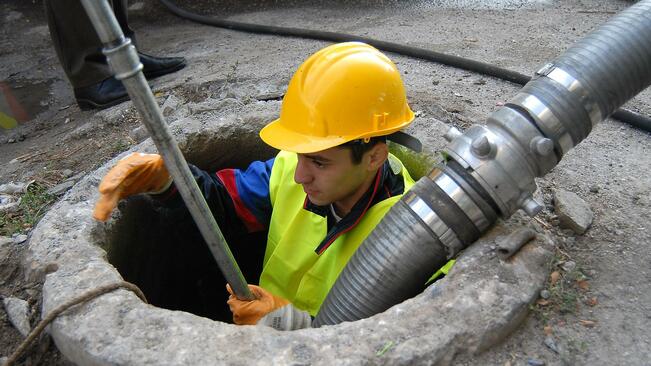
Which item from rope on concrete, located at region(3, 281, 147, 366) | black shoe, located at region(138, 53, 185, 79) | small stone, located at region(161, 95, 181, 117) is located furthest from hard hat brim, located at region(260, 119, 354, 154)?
black shoe, located at region(138, 53, 185, 79)

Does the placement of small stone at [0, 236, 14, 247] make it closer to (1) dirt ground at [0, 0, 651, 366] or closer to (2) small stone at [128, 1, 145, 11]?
(1) dirt ground at [0, 0, 651, 366]

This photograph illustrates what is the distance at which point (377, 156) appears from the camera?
6.71ft

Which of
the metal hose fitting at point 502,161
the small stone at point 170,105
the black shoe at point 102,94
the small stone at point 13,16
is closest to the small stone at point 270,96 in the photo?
the small stone at point 170,105

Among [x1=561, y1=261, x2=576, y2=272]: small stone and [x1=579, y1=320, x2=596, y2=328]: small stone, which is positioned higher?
[x1=561, y1=261, x2=576, y2=272]: small stone

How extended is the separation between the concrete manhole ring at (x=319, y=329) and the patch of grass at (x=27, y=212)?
0.60m

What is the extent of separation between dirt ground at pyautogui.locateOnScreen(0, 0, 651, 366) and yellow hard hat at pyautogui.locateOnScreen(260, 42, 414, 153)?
1.51 feet

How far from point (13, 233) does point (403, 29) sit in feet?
11.5

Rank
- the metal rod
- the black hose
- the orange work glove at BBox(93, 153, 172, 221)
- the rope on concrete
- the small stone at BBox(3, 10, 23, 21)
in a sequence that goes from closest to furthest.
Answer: the metal rod → the rope on concrete → the orange work glove at BBox(93, 153, 172, 221) → the black hose → the small stone at BBox(3, 10, 23, 21)

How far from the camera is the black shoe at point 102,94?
3.71 m

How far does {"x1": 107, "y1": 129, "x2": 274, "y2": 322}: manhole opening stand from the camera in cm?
228

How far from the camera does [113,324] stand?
4.80ft

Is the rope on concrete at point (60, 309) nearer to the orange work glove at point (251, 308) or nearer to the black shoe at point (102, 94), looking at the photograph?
the orange work glove at point (251, 308)

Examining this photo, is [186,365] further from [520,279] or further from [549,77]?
[549,77]

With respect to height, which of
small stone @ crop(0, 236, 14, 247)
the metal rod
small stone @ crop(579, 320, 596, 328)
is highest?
the metal rod
